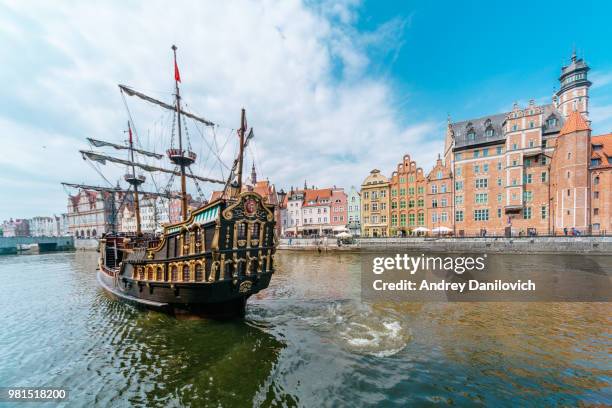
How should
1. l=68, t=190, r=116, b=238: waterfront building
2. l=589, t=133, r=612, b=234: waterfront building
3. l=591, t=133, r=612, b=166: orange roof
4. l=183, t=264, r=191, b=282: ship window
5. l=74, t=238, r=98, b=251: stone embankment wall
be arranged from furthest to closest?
1. l=68, t=190, r=116, b=238: waterfront building
2. l=74, t=238, r=98, b=251: stone embankment wall
3. l=591, t=133, r=612, b=166: orange roof
4. l=589, t=133, r=612, b=234: waterfront building
5. l=183, t=264, r=191, b=282: ship window

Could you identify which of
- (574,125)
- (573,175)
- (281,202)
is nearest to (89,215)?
(281,202)

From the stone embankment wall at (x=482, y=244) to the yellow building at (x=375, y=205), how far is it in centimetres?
856

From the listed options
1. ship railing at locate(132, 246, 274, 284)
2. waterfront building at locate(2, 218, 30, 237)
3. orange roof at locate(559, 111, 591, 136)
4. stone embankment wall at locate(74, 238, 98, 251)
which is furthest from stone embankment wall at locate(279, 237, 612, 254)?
waterfront building at locate(2, 218, 30, 237)

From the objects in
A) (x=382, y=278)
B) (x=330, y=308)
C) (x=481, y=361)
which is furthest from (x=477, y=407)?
(x=382, y=278)

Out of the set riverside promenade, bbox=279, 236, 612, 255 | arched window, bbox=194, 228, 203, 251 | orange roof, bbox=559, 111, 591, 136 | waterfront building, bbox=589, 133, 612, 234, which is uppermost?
orange roof, bbox=559, 111, 591, 136

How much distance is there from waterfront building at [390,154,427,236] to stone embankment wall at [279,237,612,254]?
9.18 m

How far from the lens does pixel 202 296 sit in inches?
449

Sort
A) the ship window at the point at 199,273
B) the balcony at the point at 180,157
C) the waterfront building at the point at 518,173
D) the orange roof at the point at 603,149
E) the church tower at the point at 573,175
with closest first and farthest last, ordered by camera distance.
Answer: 1. the ship window at the point at 199,273
2. the balcony at the point at 180,157
3. the church tower at the point at 573,175
4. the orange roof at the point at 603,149
5. the waterfront building at the point at 518,173

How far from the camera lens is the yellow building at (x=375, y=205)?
172ft

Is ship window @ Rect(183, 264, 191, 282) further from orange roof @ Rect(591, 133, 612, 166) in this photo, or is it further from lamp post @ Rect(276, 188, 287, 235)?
orange roof @ Rect(591, 133, 612, 166)

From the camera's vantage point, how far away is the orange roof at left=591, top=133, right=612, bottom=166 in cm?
3714

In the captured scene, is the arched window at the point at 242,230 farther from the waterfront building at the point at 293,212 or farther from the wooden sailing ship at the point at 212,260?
the waterfront building at the point at 293,212

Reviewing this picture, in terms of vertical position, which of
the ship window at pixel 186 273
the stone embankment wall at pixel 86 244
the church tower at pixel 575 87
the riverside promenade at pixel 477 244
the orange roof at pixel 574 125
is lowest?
the stone embankment wall at pixel 86 244

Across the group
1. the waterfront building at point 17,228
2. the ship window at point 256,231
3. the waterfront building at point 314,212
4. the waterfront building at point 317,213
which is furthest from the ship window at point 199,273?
the waterfront building at point 17,228
